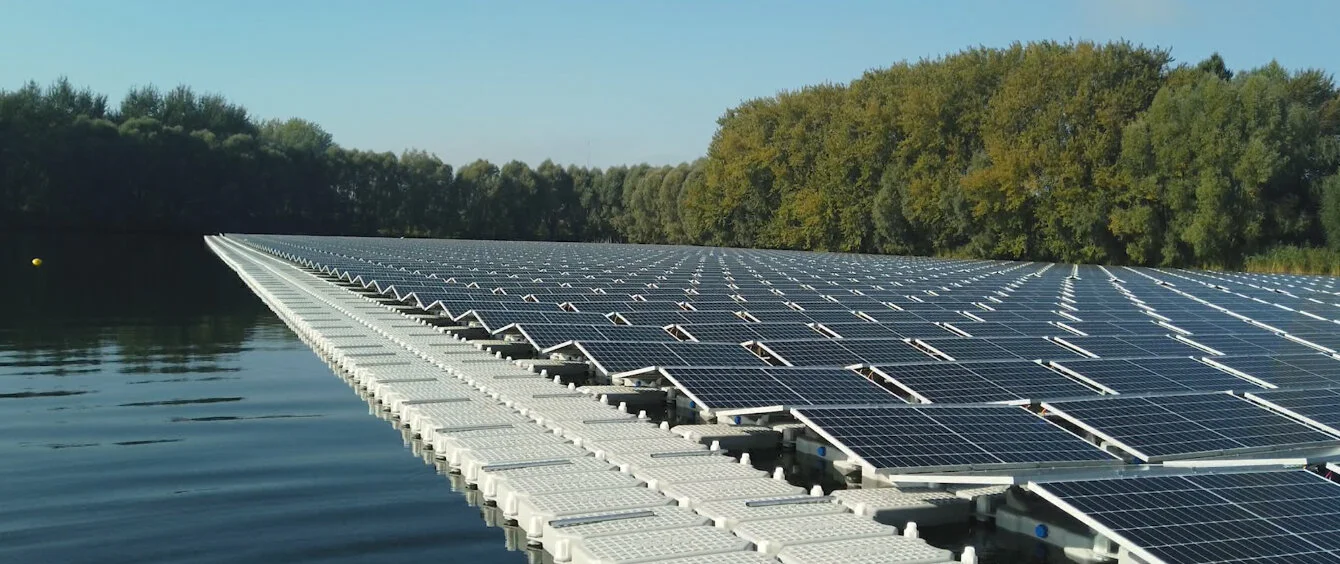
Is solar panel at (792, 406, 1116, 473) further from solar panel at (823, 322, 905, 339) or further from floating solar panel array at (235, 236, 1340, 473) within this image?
solar panel at (823, 322, 905, 339)

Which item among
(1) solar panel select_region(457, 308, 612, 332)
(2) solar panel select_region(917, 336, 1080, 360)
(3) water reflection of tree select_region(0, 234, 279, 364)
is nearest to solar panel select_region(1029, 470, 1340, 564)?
(2) solar panel select_region(917, 336, 1080, 360)

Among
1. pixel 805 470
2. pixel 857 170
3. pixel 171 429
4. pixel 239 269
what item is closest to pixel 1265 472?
pixel 805 470

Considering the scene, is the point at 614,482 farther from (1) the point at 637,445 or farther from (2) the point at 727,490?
(1) the point at 637,445

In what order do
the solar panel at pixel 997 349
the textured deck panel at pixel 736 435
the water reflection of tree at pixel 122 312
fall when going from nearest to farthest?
the textured deck panel at pixel 736 435 → the solar panel at pixel 997 349 → the water reflection of tree at pixel 122 312

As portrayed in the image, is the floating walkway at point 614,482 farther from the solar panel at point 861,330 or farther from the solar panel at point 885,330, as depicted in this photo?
the solar panel at point 885,330

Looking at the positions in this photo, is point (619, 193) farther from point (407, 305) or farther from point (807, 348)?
point (807, 348)

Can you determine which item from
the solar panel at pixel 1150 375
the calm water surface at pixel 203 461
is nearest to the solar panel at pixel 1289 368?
the solar panel at pixel 1150 375

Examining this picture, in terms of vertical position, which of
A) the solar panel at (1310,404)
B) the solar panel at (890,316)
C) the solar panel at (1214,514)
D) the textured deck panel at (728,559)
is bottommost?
the textured deck panel at (728,559)
